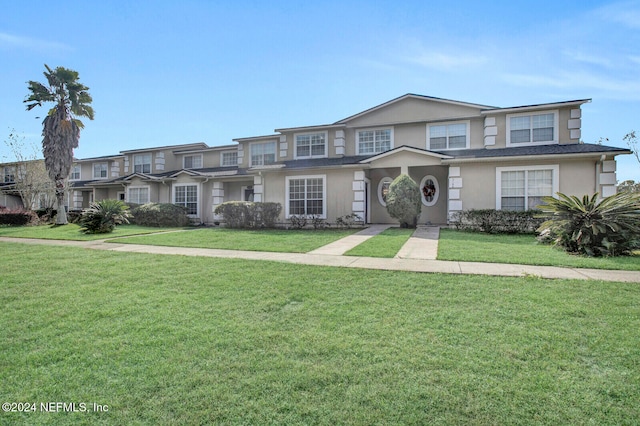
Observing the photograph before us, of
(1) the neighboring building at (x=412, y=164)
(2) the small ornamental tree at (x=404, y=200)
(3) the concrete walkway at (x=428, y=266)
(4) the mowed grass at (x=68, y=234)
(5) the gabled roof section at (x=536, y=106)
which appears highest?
(5) the gabled roof section at (x=536, y=106)

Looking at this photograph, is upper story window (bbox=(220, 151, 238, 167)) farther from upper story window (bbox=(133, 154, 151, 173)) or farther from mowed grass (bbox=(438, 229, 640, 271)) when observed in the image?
mowed grass (bbox=(438, 229, 640, 271))

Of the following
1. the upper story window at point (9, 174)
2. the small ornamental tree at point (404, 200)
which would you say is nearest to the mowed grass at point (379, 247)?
the small ornamental tree at point (404, 200)

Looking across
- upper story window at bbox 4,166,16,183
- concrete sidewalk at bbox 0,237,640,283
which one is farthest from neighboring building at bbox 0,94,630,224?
upper story window at bbox 4,166,16,183

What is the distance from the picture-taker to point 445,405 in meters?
2.37

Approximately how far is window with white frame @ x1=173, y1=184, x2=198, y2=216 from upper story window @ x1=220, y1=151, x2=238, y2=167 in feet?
10.9

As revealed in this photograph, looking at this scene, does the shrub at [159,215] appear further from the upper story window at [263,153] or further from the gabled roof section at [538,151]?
the gabled roof section at [538,151]

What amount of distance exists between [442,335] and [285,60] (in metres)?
13.2

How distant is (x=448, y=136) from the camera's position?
16.6 m

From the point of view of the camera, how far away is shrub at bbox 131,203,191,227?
18.7 metres

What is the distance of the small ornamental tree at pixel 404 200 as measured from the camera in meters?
13.9

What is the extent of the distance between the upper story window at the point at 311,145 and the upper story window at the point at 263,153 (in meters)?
2.16

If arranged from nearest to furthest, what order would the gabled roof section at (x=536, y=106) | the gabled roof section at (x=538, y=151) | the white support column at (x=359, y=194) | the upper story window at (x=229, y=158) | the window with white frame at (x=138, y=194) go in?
the gabled roof section at (x=538, y=151) < the gabled roof section at (x=536, y=106) < the white support column at (x=359, y=194) < the window with white frame at (x=138, y=194) < the upper story window at (x=229, y=158)

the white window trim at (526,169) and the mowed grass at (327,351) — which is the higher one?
the white window trim at (526,169)

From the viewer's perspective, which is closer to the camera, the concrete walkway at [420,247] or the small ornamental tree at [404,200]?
the concrete walkway at [420,247]
